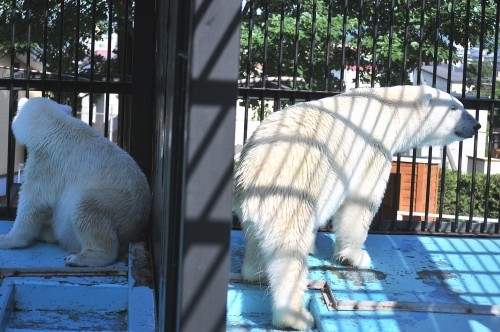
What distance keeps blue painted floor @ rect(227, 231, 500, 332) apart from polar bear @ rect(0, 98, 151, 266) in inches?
32.4

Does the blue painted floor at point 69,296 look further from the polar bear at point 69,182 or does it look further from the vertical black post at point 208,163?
the vertical black post at point 208,163

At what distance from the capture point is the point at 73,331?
165 inches

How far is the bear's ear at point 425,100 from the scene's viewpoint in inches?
200

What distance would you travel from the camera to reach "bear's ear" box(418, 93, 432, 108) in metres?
5.09

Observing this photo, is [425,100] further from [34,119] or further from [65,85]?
[65,85]

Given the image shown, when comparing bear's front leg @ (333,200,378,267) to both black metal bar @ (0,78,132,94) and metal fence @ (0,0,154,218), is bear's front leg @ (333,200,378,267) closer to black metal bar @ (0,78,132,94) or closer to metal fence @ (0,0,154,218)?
metal fence @ (0,0,154,218)

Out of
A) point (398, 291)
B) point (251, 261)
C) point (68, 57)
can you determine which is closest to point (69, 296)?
point (251, 261)

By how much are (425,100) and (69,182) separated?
2.51 m

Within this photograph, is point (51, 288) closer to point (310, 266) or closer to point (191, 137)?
point (310, 266)

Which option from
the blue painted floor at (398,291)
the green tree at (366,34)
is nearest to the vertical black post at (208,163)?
the blue painted floor at (398,291)

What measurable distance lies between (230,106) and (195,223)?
0.39 m

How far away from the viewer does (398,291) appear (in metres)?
4.52

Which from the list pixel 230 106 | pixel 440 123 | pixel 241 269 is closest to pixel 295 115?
pixel 241 269

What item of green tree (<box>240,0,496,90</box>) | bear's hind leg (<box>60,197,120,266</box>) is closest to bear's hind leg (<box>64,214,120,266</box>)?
bear's hind leg (<box>60,197,120,266</box>)
